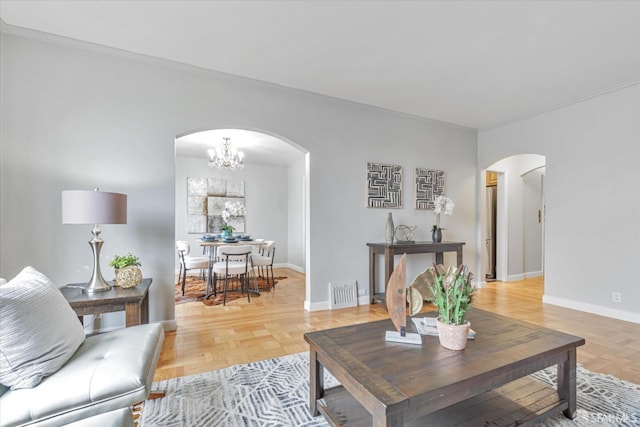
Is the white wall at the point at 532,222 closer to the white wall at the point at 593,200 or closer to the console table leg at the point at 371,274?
the white wall at the point at 593,200

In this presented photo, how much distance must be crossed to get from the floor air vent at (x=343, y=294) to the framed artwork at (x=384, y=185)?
1141 mm

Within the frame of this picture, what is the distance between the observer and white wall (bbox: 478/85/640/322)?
344 cm

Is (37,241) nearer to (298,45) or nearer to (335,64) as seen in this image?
(298,45)

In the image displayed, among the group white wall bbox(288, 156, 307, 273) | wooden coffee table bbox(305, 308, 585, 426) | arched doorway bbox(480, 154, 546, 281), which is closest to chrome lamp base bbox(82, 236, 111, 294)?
wooden coffee table bbox(305, 308, 585, 426)

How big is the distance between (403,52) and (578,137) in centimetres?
291

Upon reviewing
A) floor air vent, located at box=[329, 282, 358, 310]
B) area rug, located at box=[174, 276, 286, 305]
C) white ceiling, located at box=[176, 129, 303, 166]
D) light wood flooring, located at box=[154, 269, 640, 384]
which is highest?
white ceiling, located at box=[176, 129, 303, 166]

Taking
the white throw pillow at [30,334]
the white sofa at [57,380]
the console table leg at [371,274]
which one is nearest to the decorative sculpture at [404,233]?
the console table leg at [371,274]

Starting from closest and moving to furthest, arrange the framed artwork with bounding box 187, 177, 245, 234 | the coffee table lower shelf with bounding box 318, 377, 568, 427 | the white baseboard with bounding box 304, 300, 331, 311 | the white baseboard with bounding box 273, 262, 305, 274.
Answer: the coffee table lower shelf with bounding box 318, 377, 568, 427 → the white baseboard with bounding box 304, 300, 331, 311 → the framed artwork with bounding box 187, 177, 245, 234 → the white baseboard with bounding box 273, 262, 305, 274

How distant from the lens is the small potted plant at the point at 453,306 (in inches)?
59.6

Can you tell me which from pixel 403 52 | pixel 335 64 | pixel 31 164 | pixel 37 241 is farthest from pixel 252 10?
pixel 37 241

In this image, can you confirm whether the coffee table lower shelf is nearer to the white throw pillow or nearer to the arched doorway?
the white throw pillow

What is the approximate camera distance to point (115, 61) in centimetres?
284

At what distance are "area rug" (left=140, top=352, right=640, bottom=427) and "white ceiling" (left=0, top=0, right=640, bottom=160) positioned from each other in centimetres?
271

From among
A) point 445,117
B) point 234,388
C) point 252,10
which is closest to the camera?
point 234,388
